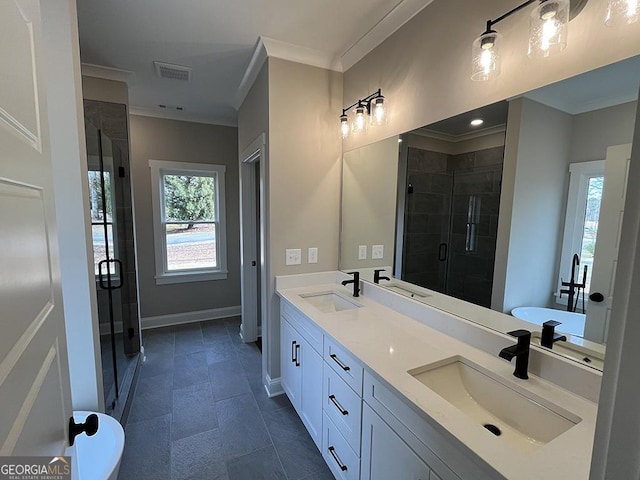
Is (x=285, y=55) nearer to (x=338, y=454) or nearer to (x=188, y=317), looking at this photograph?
(x=338, y=454)

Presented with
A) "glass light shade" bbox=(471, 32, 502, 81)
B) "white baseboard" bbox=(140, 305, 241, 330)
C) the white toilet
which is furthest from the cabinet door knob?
"white baseboard" bbox=(140, 305, 241, 330)

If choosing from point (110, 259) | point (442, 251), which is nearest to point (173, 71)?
point (110, 259)

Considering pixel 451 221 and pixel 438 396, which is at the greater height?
pixel 451 221

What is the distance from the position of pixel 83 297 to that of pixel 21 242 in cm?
111

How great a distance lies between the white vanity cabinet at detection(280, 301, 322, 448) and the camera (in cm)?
178

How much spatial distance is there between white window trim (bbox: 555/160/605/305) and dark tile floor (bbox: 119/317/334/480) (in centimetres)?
168

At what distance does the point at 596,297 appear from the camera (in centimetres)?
109

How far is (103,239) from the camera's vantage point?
2.17m

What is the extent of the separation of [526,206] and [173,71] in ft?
9.52

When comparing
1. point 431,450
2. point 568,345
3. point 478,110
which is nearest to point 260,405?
point 431,450

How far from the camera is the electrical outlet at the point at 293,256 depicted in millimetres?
2379

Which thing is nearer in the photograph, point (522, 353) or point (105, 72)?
point (522, 353)

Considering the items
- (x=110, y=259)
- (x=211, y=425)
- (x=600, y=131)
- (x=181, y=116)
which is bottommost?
(x=211, y=425)

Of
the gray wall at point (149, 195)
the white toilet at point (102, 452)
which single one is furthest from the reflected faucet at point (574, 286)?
the gray wall at point (149, 195)
